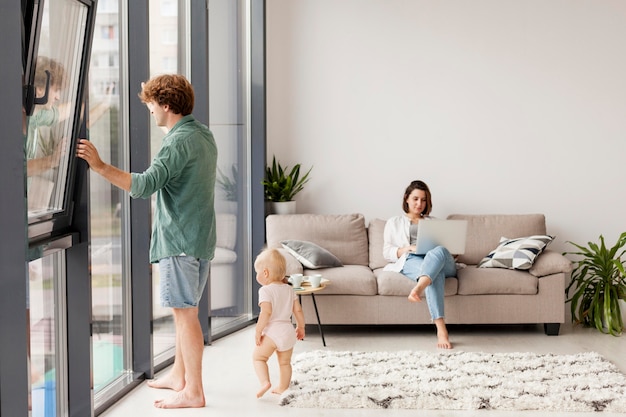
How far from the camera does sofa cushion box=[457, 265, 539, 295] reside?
544 centimetres

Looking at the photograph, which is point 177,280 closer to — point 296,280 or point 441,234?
point 296,280

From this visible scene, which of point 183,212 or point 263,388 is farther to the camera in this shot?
point 263,388

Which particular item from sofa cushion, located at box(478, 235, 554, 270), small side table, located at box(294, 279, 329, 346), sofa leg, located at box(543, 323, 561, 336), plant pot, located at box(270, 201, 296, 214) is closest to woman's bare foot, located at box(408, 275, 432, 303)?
small side table, located at box(294, 279, 329, 346)

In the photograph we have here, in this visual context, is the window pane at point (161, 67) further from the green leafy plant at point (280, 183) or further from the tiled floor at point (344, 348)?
the green leafy plant at point (280, 183)

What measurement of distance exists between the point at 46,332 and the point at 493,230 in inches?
145

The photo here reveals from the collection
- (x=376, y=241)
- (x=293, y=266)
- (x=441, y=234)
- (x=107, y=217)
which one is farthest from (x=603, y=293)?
(x=107, y=217)

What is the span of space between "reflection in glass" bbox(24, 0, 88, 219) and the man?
61cm

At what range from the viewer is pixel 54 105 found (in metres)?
2.81

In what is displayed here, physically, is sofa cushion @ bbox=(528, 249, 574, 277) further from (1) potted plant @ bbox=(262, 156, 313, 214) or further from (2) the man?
(2) the man

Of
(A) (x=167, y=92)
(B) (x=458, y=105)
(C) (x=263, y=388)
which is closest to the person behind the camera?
(A) (x=167, y=92)

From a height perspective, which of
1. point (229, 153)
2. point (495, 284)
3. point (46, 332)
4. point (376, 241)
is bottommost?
point (495, 284)

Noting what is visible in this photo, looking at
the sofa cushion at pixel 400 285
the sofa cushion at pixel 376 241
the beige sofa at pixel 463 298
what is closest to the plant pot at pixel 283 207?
the sofa cushion at pixel 376 241

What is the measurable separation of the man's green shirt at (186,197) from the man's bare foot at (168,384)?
732 millimetres

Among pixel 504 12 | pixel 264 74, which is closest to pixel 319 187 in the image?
pixel 264 74
